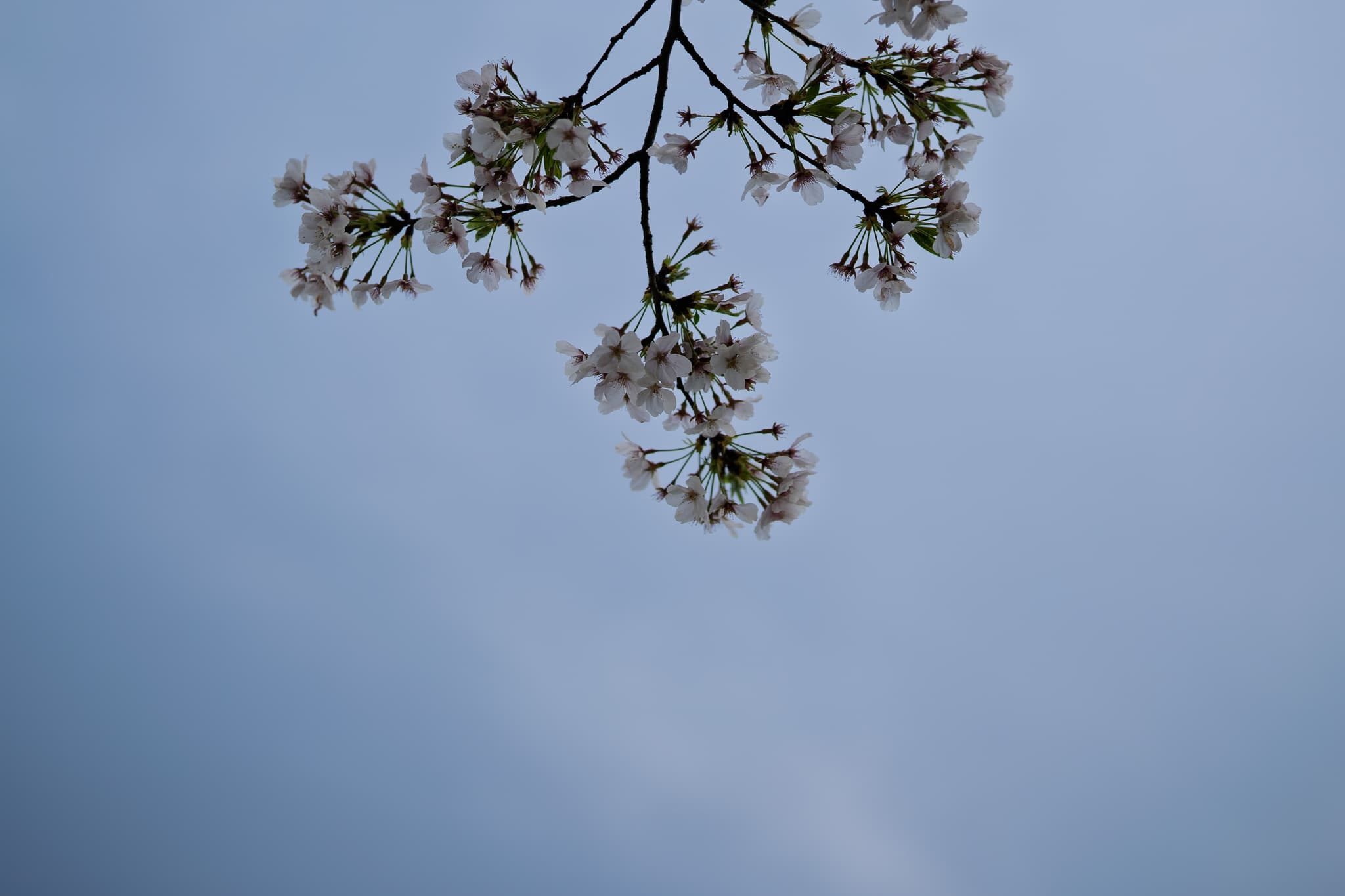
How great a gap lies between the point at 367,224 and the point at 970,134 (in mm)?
1549

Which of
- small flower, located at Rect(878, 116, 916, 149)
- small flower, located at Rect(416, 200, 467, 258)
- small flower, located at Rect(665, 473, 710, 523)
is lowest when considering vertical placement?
small flower, located at Rect(665, 473, 710, 523)

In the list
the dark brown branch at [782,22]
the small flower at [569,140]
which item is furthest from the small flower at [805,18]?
the small flower at [569,140]

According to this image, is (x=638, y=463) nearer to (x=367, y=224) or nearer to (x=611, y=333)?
(x=611, y=333)

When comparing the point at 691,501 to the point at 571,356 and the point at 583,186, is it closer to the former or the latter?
the point at 571,356

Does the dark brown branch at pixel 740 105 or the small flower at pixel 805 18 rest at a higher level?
the small flower at pixel 805 18

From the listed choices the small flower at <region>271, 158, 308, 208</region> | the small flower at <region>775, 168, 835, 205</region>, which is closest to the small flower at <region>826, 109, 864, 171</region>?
the small flower at <region>775, 168, 835, 205</region>

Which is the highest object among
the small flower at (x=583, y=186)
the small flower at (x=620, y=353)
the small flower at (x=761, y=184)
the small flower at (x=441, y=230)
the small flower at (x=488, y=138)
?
the small flower at (x=761, y=184)

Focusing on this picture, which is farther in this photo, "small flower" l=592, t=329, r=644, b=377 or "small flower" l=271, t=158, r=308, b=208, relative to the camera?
"small flower" l=271, t=158, r=308, b=208

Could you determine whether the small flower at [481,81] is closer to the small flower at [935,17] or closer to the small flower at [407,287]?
the small flower at [407,287]

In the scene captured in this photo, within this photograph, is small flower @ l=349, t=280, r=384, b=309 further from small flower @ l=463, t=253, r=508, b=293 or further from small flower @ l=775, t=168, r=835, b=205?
small flower @ l=775, t=168, r=835, b=205

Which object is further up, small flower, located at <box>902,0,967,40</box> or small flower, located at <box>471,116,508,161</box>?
small flower, located at <box>902,0,967,40</box>

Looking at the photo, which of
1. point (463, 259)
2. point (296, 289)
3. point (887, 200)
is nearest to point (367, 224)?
point (463, 259)

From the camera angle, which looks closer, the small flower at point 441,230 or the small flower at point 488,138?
the small flower at point 488,138

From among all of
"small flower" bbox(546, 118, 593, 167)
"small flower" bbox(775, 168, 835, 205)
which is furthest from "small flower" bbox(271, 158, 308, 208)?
"small flower" bbox(775, 168, 835, 205)
